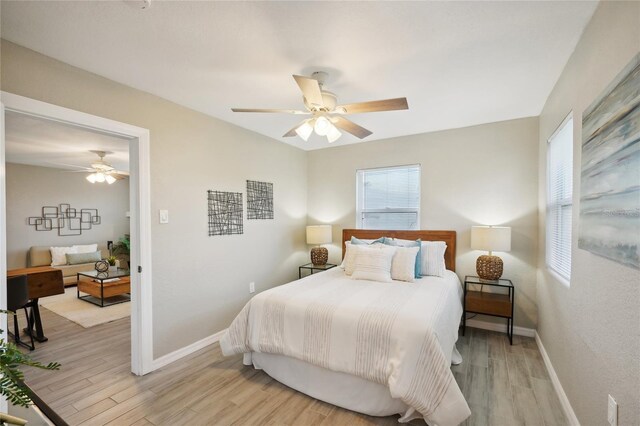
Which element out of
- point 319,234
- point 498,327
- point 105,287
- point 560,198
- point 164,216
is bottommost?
point 498,327

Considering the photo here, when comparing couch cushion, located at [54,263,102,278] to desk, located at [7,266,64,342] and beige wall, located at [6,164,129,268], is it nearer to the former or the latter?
beige wall, located at [6,164,129,268]

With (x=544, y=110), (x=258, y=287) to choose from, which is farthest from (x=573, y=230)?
(x=258, y=287)

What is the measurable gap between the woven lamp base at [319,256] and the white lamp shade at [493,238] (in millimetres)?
2091

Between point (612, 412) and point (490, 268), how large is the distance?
2.09 m

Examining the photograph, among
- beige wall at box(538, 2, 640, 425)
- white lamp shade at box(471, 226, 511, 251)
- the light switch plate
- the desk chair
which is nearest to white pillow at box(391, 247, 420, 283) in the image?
white lamp shade at box(471, 226, 511, 251)

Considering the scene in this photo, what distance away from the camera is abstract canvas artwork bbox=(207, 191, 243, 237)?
128 inches

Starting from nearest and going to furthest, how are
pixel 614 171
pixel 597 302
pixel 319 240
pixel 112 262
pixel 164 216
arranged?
pixel 614 171 < pixel 597 302 < pixel 164 216 < pixel 319 240 < pixel 112 262

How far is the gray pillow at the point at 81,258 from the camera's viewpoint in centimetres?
594

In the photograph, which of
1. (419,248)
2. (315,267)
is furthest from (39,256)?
(419,248)

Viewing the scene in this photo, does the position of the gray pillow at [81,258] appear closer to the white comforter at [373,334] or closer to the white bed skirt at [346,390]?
the white comforter at [373,334]

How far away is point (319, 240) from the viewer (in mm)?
4297

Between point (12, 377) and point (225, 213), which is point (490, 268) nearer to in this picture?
point (225, 213)

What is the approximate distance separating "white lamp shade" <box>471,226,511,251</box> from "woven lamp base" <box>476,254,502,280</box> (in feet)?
0.67

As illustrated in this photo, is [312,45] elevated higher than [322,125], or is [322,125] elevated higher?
[312,45]
